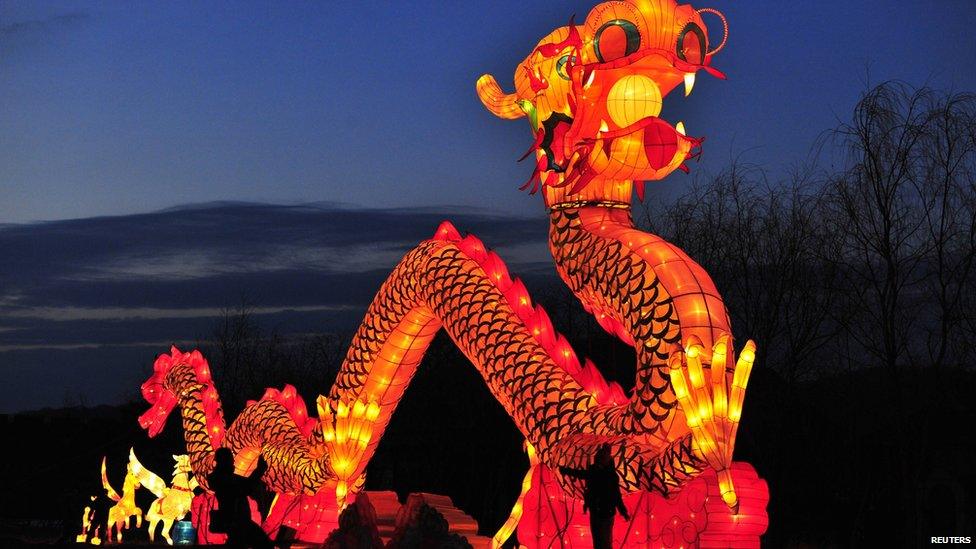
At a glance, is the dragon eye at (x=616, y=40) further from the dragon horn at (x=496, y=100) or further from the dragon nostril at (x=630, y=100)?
the dragon horn at (x=496, y=100)

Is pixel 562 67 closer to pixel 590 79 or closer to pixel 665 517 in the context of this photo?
pixel 590 79

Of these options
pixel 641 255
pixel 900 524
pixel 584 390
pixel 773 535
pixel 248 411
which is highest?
pixel 641 255

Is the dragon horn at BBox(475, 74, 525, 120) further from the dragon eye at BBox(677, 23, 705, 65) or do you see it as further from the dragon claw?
the dragon claw

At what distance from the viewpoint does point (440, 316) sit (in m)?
11.5

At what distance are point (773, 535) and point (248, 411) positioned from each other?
6.83 metres

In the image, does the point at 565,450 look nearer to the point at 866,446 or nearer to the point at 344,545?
the point at 344,545

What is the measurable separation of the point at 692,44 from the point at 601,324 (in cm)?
262

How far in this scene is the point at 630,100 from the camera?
382 inches

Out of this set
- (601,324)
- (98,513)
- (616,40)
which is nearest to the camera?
(616,40)

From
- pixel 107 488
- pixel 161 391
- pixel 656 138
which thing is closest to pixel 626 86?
pixel 656 138

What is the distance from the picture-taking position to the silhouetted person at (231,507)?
667cm

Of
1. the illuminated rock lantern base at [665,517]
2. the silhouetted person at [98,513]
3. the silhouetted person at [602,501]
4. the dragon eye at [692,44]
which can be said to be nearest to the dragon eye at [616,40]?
the dragon eye at [692,44]

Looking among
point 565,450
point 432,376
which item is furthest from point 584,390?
A: point 432,376

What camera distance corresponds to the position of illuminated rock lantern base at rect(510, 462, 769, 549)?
813cm
